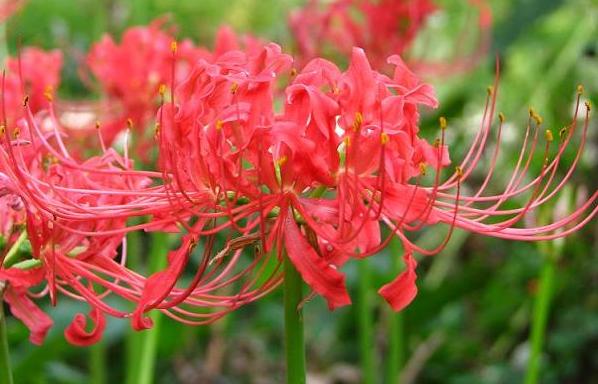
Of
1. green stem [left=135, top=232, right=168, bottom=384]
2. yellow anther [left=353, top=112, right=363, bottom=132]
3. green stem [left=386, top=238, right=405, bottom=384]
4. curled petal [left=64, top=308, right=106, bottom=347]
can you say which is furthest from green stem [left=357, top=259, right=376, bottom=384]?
yellow anther [left=353, top=112, right=363, bottom=132]

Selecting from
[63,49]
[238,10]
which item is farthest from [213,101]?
[238,10]

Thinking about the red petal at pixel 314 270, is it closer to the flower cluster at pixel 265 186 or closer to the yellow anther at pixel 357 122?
the flower cluster at pixel 265 186

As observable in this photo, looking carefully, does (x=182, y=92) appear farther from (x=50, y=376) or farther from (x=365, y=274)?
(x=50, y=376)

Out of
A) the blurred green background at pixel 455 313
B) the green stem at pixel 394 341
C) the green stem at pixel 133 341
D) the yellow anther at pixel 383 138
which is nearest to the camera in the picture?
the yellow anther at pixel 383 138

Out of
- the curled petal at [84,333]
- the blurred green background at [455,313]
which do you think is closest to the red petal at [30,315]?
A: the curled petal at [84,333]

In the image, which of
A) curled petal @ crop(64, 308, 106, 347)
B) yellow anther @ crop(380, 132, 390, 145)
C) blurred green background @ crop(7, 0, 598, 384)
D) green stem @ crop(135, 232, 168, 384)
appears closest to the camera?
yellow anther @ crop(380, 132, 390, 145)

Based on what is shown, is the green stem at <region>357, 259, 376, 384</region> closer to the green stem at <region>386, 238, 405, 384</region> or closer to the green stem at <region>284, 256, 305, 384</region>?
the green stem at <region>386, 238, 405, 384</region>

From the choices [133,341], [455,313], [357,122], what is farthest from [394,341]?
[357,122]
